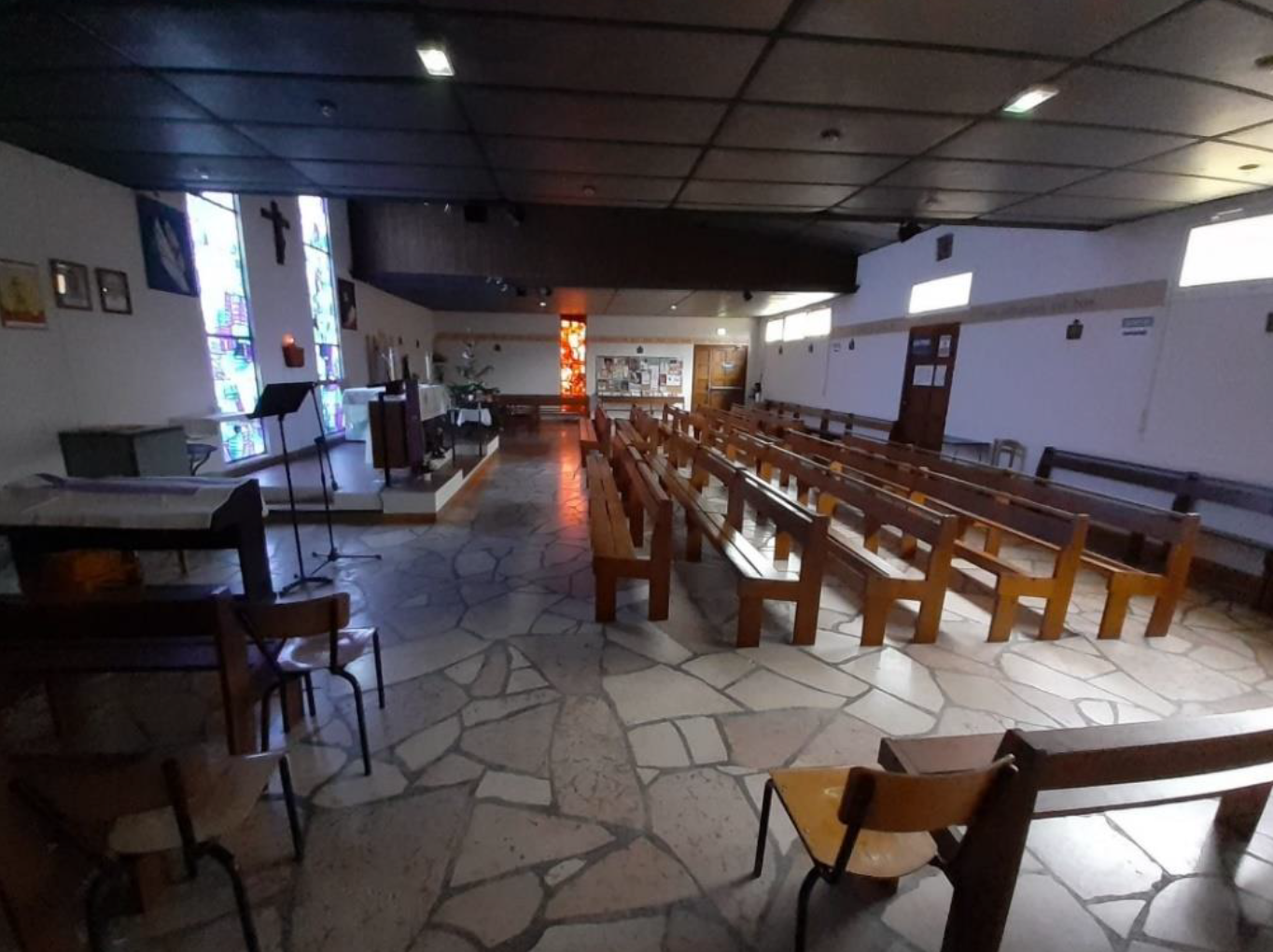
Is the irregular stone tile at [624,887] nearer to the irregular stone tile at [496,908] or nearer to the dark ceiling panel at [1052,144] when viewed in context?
the irregular stone tile at [496,908]

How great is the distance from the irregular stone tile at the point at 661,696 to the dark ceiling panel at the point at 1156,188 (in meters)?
4.92

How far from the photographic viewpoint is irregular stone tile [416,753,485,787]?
218 centimetres

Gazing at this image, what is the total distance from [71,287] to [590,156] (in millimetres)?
4152

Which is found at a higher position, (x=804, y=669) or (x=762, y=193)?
(x=762, y=193)

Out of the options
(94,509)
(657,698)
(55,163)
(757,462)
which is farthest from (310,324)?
(657,698)

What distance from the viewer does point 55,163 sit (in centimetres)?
401

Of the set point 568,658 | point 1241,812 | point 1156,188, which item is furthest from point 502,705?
point 1156,188

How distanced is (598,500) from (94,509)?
2.94 m

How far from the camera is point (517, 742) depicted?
2410 mm

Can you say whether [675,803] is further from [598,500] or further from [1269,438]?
[1269,438]

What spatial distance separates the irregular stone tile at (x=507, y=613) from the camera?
11.0 ft

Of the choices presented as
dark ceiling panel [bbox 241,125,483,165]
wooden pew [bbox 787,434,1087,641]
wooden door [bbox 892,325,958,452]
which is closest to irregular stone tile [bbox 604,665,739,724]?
wooden pew [bbox 787,434,1087,641]

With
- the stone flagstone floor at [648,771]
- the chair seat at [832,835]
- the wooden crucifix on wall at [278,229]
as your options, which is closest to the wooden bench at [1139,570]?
the stone flagstone floor at [648,771]

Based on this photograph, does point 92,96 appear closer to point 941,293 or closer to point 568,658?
point 568,658
